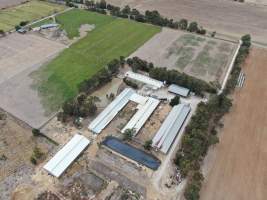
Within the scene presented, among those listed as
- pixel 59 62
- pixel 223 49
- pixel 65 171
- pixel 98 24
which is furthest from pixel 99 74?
pixel 223 49

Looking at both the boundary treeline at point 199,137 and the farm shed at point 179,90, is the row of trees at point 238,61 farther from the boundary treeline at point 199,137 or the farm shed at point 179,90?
the farm shed at point 179,90

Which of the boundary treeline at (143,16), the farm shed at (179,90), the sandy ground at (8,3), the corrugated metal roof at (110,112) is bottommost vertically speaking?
the corrugated metal roof at (110,112)

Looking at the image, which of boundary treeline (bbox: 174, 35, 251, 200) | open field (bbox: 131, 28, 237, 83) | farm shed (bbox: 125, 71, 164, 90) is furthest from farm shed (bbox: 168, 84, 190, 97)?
open field (bbox: 131, 28, 237, 83)

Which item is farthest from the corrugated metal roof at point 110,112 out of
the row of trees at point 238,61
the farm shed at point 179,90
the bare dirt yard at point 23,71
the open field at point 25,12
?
the open field at point 25,12

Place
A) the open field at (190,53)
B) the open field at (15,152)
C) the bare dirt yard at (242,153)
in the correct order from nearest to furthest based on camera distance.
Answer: the bare dirt yard at (242,153)
the open field at (15,152)
the open field at (190,53)

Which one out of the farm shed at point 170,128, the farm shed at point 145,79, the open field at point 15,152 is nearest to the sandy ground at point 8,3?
the open field at point 15,152

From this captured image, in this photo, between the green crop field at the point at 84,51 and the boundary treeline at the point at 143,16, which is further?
the boundary treeline at the point at 143,16

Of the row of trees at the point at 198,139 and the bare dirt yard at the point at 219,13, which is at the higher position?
the bare dirt yard at the point at 219,13

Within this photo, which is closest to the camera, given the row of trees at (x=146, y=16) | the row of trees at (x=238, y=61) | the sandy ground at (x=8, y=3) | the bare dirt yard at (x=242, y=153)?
the bare dirt yard at (x=242, y=153)
